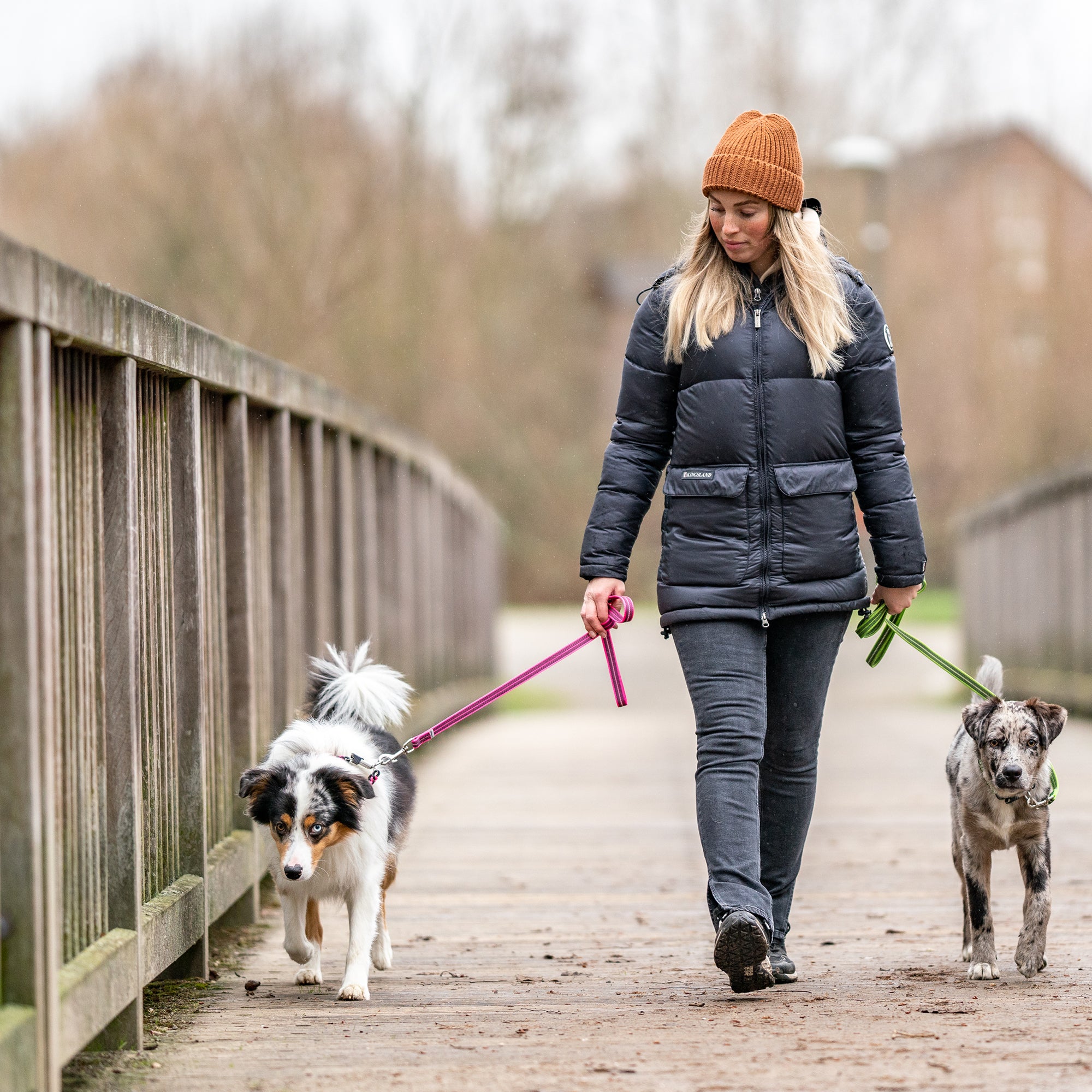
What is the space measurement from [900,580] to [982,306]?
32.9m

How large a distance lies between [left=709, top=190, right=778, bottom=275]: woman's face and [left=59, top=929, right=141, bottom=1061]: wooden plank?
6.71 ft

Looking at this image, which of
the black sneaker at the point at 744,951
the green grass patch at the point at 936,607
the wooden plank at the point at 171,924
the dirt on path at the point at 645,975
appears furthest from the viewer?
the green grass patch at the point at 936,607

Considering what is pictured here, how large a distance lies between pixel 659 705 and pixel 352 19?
40.0 feet

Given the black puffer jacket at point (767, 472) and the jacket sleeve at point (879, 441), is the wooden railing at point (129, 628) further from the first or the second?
the jacket sleeve at point (879, 441)

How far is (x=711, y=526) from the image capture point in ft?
13.2

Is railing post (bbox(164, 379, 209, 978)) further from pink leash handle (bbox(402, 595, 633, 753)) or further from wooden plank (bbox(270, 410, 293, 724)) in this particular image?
wooden plank (bbox(270, 410, 293, 724))

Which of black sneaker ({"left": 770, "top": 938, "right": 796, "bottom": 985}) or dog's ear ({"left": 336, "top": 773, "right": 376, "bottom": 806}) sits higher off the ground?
dog's ear ({"left": 336, "top": 773, "right": 376, "bottom": 806})

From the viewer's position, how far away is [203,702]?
4.35 metres

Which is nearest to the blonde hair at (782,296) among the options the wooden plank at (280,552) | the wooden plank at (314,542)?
the wooden plank at (280,552)

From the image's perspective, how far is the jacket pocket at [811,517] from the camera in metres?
4.00

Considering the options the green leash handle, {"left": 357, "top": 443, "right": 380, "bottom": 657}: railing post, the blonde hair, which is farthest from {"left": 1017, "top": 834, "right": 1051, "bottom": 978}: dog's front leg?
{"left": 357, "top": 443, "right": 380, "bottom": 657}: railing post

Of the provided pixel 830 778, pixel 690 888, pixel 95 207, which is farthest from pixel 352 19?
pixel 690 888

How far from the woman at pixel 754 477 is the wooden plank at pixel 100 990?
1.28 metres

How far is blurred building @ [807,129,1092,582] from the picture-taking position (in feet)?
103
